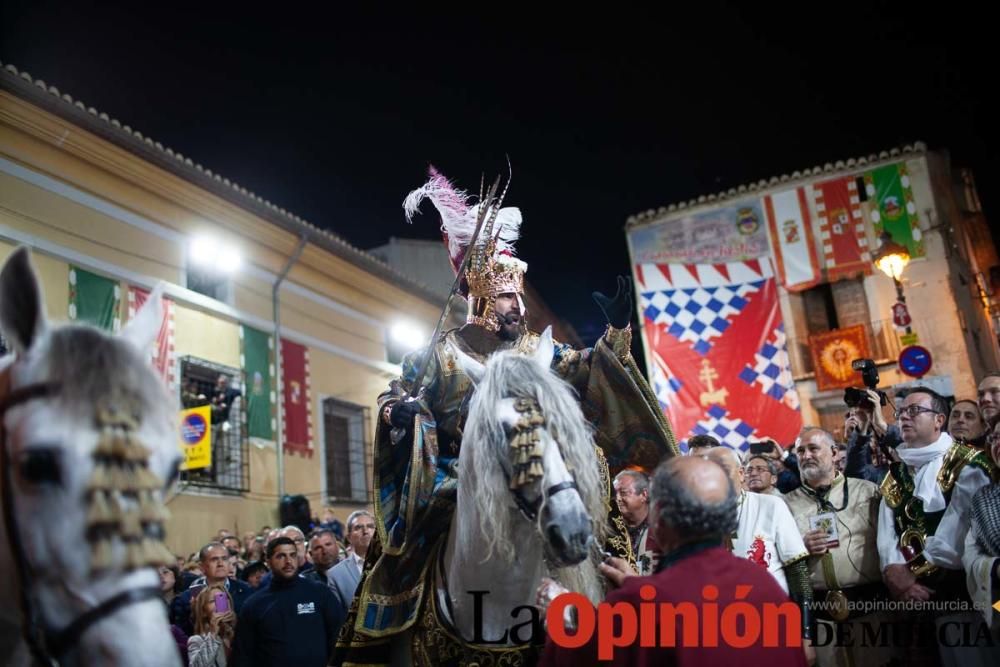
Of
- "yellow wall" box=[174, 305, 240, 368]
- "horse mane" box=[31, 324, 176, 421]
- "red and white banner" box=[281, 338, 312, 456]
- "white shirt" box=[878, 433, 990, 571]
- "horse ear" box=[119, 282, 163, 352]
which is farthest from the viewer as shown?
"red and white banner" box=[281, 338, 312, 456]

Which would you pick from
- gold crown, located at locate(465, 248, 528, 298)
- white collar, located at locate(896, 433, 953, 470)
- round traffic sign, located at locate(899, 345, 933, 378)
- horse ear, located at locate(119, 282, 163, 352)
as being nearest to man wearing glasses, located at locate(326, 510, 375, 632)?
gold crown, located at locate(465, 248, 528, 298)

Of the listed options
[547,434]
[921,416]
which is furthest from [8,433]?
[921,416]

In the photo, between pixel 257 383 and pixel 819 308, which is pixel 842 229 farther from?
pixel 257 383

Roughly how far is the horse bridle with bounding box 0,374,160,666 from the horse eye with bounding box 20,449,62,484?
9cm

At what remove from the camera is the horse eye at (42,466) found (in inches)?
79.0

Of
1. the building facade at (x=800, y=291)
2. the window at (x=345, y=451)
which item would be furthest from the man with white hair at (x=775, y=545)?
the building facade at (x=800, y=291)

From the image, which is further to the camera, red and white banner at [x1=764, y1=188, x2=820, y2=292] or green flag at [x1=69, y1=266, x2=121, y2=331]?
red and white banner at [x1=764, y1=188, x2=820, y2=292]

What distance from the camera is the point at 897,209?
20109 mm

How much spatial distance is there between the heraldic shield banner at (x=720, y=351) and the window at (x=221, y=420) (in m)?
9.50

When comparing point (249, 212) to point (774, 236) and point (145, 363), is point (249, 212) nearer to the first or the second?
point (774, 236)

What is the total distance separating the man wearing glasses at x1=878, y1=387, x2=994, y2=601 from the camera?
4.85m

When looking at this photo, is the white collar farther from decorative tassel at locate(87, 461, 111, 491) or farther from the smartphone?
the smartphone

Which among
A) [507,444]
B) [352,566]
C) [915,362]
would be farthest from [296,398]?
[507,444]

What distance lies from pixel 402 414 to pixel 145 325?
2.17 m
